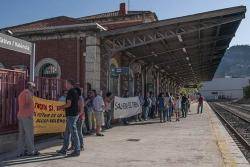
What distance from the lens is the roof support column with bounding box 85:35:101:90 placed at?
19.6m

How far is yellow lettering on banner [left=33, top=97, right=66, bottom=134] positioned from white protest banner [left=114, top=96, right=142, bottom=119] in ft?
22.7

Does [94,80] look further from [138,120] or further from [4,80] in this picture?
[4,80]

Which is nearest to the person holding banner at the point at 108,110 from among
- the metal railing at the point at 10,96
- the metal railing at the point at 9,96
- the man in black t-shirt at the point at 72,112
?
the metal railing at the point at 10,96

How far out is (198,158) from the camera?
10477 millimetres

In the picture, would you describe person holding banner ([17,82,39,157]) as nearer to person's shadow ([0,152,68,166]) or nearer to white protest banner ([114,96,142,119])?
person's shadow ([0,152,68,166])

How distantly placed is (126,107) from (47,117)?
945cm

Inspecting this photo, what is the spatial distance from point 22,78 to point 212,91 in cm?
14518

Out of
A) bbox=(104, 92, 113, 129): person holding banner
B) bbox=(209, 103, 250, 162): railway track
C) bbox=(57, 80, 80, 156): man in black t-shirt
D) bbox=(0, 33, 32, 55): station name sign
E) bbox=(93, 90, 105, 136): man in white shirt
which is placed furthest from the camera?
bbox=(104, 92, 113, 129): person holding banner

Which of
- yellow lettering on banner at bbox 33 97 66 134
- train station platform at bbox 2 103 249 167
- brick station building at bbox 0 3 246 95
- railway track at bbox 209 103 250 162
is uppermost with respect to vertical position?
brick station building at bbox 0 3 246 95

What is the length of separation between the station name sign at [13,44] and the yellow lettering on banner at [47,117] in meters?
1.37

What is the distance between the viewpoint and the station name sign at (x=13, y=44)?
10391 mm

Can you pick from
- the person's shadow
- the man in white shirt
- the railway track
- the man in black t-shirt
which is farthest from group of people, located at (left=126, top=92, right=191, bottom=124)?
the person's shadow

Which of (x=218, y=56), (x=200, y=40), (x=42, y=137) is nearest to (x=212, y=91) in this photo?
(x=218, y=56)

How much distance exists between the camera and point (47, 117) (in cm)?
1285
